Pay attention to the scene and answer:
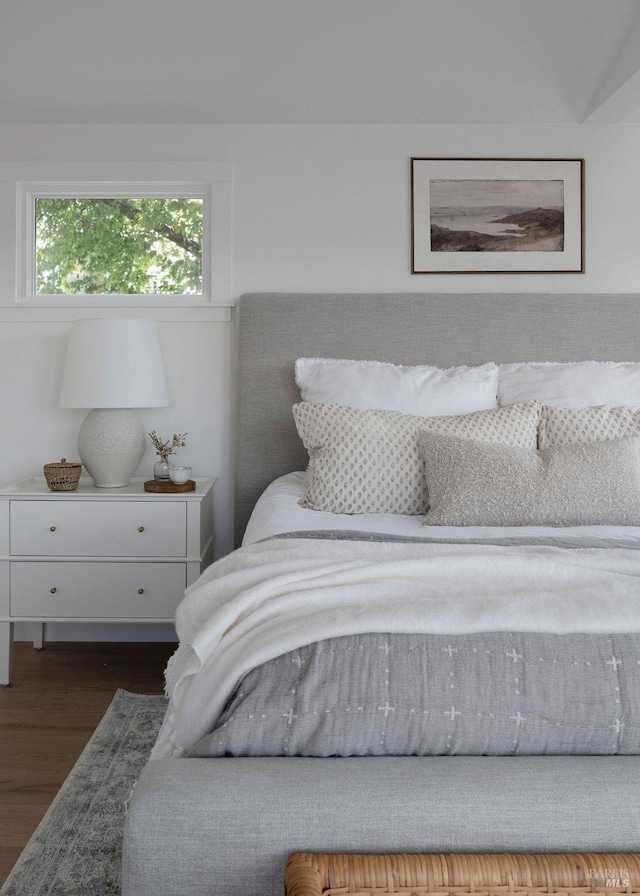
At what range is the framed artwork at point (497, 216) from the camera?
10.1 feet

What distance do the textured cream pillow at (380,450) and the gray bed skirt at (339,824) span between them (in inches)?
49.6

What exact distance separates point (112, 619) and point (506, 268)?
2.10 m

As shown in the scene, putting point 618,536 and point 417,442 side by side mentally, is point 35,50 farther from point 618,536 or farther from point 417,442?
point 618,536

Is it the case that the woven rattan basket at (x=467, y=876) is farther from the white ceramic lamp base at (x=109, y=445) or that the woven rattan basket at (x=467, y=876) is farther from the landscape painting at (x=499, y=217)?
the landscape painting at (x=499, y=217)

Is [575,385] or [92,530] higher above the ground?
[575,385]

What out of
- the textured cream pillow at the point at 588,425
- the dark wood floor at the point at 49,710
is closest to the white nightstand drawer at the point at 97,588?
the dark wood floor at the point at 49,710

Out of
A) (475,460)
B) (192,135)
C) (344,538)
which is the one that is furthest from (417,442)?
(192,135)

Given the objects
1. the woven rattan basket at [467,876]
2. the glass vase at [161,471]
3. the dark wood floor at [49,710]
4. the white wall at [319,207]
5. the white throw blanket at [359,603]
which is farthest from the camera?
the white wall at [319,207]

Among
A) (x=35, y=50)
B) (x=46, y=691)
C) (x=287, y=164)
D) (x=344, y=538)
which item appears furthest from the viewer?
(x=287, y=164)

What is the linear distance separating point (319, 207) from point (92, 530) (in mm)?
1588

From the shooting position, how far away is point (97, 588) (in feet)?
8.85

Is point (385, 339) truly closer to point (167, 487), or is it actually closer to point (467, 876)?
point (167, 487)

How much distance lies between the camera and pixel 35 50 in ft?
9.10

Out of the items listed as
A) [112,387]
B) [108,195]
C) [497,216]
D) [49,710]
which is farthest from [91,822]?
[497,216]
